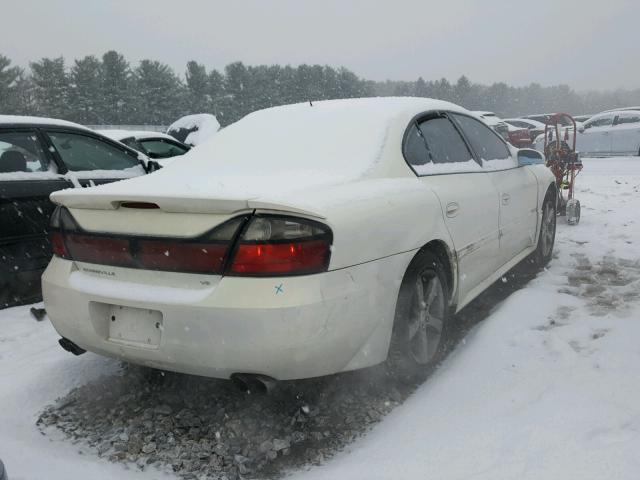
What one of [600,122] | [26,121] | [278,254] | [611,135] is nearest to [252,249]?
[278,254]

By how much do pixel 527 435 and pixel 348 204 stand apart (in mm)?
1201

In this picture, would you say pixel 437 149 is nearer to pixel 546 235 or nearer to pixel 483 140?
pixel 483 140

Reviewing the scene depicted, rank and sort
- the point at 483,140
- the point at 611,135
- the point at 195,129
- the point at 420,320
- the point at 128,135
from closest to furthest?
the point at 420,320 → the point at 483,140 → the point at 128,135 → the point at 195,129 → the point at 611,135

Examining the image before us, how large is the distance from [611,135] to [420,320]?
16599 mm

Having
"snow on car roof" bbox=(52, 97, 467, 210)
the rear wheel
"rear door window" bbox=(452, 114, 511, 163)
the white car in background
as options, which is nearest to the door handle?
"snow on car roof" bbox=(52, 97, 467, 210)

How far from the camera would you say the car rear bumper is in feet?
6.81

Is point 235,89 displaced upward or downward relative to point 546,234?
upward

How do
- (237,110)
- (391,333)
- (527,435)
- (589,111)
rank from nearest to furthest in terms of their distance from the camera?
(527,435) < (391,333) < (237,110) < (589,111)

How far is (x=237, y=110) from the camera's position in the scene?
213 feet

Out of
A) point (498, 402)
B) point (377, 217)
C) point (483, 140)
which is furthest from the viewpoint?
point (483, 140)

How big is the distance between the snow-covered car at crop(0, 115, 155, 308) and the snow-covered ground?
0.31 meters

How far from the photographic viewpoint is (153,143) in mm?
8602

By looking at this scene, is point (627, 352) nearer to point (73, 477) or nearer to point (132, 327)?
point (132, 327)

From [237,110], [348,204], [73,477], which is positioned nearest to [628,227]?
[348,204]
